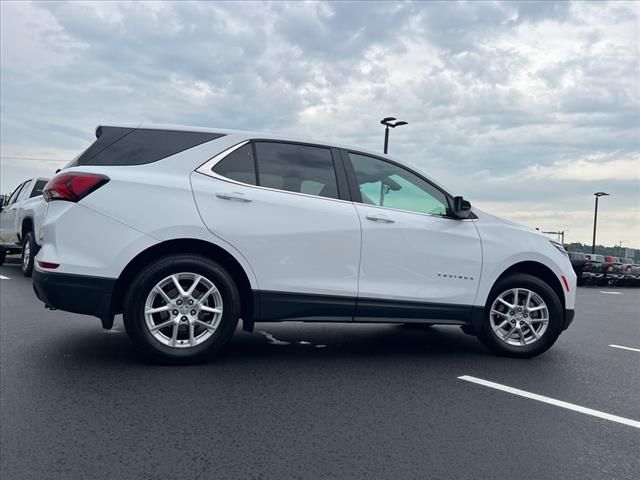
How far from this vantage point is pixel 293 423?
3.34 metres

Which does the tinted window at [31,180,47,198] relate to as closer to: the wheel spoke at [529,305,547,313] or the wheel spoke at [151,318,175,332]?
the wheel spoke at [151,318,175,332]

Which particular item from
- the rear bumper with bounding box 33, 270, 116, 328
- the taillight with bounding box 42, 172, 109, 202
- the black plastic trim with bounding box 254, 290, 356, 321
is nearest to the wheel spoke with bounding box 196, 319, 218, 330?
the black plastic trim with bounding box 254, 290, 356, 321

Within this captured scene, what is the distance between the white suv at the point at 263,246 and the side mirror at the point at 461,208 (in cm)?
1

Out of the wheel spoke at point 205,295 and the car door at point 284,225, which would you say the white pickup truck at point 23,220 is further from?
the wheel spoke at point 205,295

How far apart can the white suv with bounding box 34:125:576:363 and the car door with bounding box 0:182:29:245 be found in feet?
27.5

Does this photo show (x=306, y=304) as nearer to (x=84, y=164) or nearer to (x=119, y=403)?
(x=119, y=403)

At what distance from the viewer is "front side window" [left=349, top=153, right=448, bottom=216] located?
5051mm

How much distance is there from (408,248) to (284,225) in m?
1.13

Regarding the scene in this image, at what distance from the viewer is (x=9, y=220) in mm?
12008

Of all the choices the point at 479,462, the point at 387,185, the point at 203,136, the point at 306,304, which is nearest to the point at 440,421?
the point at 479,462

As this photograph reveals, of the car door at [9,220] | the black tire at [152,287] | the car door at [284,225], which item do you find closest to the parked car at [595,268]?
the car door at [9,220]

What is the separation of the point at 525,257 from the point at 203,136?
3150 millimetres

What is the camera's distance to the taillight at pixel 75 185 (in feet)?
13.9

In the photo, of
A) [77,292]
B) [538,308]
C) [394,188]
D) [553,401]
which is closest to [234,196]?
[77,292]
